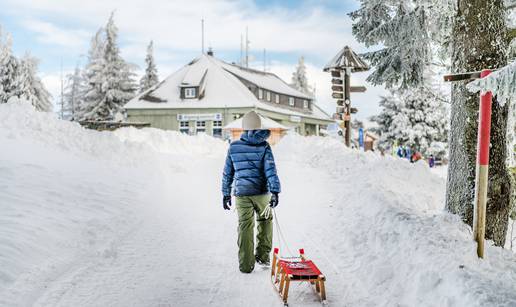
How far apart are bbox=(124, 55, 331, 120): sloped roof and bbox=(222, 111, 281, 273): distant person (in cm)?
3314

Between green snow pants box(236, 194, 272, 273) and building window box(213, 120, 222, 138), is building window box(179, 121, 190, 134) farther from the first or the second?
green snow pants box(236, 194, 272, 273)

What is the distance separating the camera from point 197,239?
7355mm

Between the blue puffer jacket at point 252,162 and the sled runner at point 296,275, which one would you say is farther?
the blue puffer jacket at point 252,162

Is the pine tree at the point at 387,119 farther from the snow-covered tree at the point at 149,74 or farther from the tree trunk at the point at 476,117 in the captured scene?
the tree trunk at the point at 476,117

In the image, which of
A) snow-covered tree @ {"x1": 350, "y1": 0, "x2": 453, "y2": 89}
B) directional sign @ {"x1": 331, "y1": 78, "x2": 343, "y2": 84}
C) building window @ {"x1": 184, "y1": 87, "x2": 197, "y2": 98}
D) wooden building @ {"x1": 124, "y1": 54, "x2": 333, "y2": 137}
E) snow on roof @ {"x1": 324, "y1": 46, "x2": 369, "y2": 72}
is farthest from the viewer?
Answer: building window @ {"x1": 184, "y1": 87, "x2": 197, "y2": 98}

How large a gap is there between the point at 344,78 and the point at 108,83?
3195cm

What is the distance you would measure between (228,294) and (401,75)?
20.2 feet

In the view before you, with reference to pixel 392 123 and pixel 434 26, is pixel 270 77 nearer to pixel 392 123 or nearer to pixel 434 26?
pixel 392 123

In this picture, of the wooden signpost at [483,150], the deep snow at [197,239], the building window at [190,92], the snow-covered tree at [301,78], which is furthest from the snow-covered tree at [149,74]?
the wooden signpost at [483,150]

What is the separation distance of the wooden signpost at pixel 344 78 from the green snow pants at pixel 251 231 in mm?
13278

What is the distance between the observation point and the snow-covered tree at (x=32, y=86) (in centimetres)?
4131

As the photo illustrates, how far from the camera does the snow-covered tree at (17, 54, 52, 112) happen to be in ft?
136

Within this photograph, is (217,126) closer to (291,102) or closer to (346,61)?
(291,102)

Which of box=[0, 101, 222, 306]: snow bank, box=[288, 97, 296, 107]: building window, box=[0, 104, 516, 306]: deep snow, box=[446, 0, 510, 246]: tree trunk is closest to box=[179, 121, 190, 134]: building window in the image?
box=[288, 97, 296, 107]: building window
